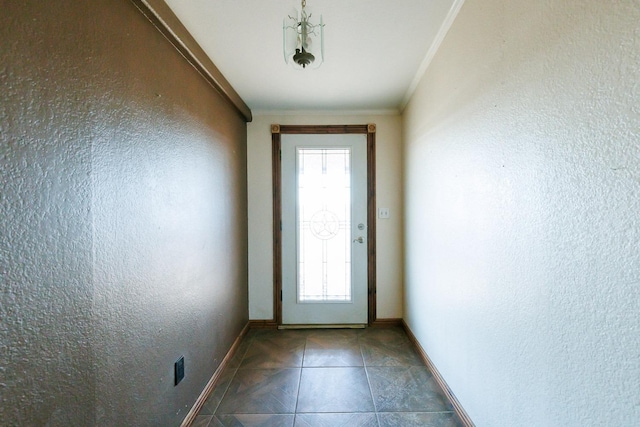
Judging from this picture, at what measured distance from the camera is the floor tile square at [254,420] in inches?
63.9

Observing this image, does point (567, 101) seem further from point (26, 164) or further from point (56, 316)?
point (56, 316)

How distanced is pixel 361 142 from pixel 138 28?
2.08 meters

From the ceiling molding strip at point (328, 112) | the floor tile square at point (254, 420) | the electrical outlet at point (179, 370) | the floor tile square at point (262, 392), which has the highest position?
the ceiling molding strip at point (328, 112)

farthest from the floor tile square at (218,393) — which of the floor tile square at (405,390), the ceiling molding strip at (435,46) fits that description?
the ceiling molding strip at (435,46)

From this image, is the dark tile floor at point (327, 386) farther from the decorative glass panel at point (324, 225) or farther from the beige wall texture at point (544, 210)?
the decorative glass panel at point (324, 225)

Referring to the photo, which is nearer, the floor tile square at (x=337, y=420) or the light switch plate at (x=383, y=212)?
the floor tile square at (x=337, y=420)

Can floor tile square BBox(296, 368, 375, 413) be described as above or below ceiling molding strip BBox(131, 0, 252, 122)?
below

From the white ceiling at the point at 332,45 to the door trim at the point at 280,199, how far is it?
11.9 inches

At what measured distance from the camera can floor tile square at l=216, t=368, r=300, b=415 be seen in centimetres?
175

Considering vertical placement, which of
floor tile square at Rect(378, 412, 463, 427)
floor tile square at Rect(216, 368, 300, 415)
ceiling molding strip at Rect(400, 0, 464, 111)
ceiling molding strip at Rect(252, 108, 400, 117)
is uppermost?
ceiling molding strip at Rect(400, 0, 464, 111)

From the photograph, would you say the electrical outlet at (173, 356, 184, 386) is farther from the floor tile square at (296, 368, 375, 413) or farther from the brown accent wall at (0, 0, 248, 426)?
the floor tile square at (296, 368, 375, 413)

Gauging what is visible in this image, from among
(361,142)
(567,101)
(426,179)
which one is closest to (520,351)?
(567,101)

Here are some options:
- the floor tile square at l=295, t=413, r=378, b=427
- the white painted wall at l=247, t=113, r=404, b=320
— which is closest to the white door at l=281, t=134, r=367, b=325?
the white painted wall at l=247, t=113, r=404, b=320

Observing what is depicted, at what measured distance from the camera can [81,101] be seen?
0.94 meters
